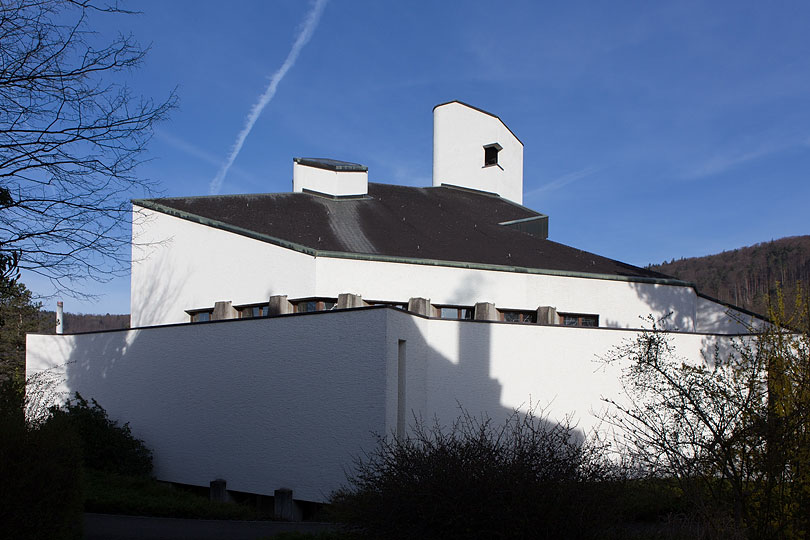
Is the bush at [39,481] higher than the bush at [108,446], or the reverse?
the bush at [39,481]

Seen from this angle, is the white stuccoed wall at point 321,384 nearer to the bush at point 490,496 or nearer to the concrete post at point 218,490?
the concrete post at point 218,490

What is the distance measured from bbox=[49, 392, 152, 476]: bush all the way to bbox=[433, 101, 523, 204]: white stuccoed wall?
18.7m

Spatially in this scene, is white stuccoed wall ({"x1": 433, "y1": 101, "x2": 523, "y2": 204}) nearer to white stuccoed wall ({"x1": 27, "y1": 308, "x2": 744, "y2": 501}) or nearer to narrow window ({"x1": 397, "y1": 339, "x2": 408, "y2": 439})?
white stuccoed wall ({"x1": 27, "y1": 308, "x2": 744, "y2": 501})

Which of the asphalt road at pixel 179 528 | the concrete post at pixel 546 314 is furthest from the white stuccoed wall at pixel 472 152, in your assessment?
the asphalt road at pixel 179 528

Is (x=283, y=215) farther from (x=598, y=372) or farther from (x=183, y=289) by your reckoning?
(x=598, y=372)

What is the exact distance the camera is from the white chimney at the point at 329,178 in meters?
22.7

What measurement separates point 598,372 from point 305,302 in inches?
266

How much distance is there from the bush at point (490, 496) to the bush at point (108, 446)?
906cm

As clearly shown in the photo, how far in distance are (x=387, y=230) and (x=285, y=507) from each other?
9.10m

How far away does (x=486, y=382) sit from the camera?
46.8 ft

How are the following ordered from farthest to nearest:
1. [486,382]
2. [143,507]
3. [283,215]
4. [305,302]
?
[283,215], [305,302], [486,382], [143,507]

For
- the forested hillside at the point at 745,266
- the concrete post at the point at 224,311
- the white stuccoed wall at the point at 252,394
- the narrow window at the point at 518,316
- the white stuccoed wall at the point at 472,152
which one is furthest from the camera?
the forested hillside at the point at 745,266


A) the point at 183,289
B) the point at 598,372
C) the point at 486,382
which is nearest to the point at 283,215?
the point at 183,289

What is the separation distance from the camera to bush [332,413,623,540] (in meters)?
7.06
